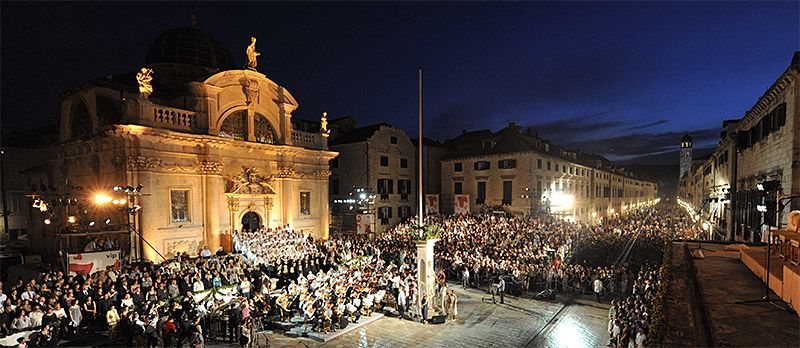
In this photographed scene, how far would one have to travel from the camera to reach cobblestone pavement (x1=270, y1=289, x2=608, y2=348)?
42.6ft

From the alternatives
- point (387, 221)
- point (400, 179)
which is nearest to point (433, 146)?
point (400, 179)

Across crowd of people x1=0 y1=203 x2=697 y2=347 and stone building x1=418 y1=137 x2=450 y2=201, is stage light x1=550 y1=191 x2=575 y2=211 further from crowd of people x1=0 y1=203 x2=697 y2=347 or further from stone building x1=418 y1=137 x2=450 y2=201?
crowd of people x1=0 y1=203 x2=697 y2=347

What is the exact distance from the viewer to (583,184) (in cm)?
5162

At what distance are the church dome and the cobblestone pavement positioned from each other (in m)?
24.3

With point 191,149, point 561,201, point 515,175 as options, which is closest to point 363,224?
point 191,149

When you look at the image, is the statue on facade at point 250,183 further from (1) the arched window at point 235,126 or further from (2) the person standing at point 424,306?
(2) the person standing at point 424,306

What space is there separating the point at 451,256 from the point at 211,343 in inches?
578

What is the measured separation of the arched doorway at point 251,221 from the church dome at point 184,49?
41.0 ft

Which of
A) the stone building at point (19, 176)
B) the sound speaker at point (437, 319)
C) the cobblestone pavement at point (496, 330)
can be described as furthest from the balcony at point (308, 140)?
the stone building at point (19, 176)

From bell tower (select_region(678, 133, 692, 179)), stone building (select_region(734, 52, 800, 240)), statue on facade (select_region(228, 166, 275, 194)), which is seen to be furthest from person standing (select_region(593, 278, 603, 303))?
bell tower (select_region(678, 133, 692, 179))

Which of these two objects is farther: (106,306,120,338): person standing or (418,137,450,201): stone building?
(418,137,450,201): stone building

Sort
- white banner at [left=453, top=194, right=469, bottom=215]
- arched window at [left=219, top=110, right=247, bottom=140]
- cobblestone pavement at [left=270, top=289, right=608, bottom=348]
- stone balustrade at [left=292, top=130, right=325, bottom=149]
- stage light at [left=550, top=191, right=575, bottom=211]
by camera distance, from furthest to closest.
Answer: stage light at [left=550, top=191, right=575, bottom=211]
white banner at [left=453, top=194, right=469, bottom=215]
stone balustrade at [left=292, top=130, right=325, bottom=149]
arched window at [left=219, top=110, right=247, bottom=140]
cobblestone pavement at [left=270, top=289, right=608, bottom=348]

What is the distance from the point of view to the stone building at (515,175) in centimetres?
3753

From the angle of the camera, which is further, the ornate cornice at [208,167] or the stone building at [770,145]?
the ornate cornice at [208,167]
